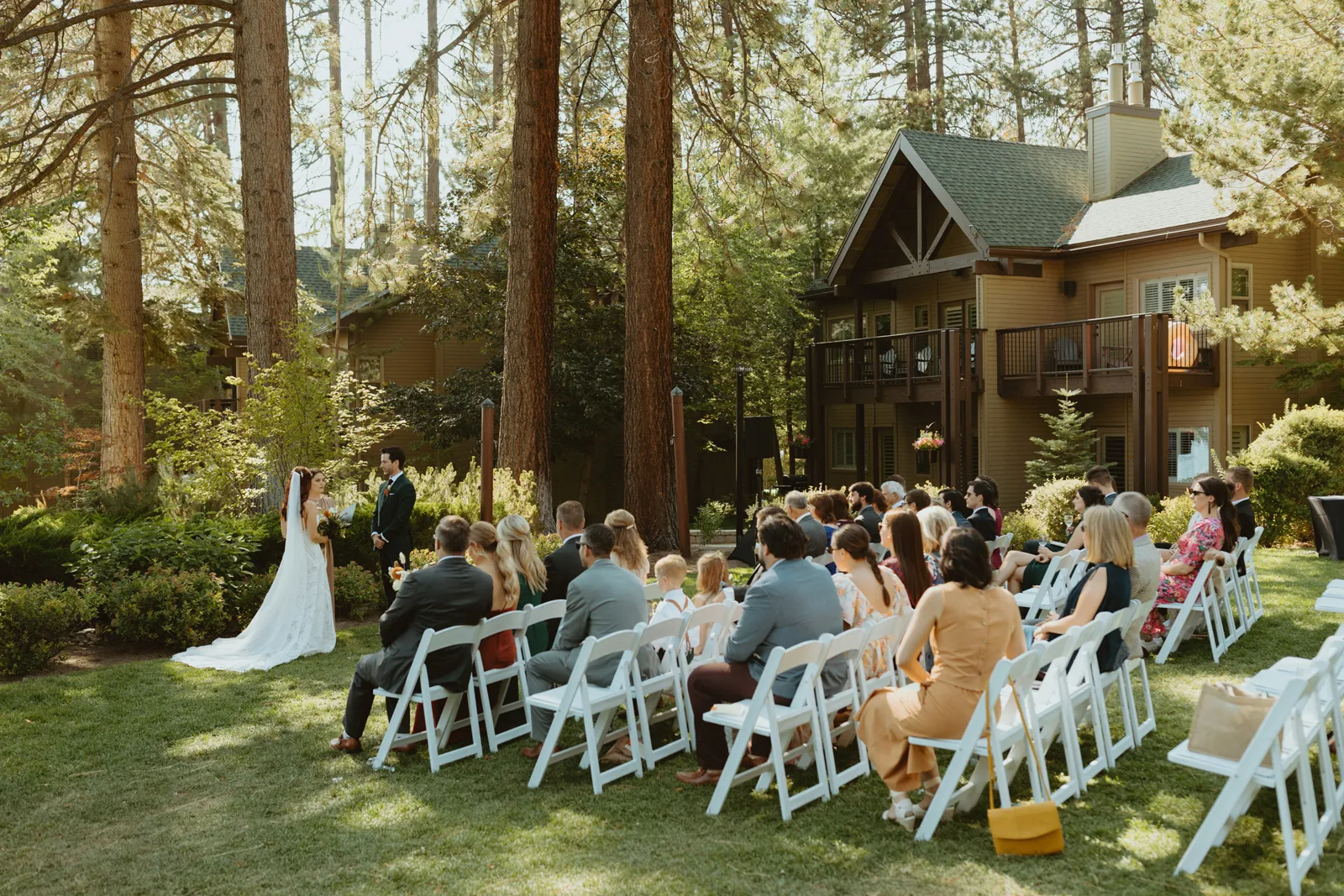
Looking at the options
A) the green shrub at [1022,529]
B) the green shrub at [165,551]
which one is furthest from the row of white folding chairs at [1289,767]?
the green shrub at [1022,529]

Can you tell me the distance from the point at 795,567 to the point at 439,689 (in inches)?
91.9

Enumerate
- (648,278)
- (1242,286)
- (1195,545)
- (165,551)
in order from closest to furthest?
(1195,545) → (165,551) → (648,278) → (1242,286)

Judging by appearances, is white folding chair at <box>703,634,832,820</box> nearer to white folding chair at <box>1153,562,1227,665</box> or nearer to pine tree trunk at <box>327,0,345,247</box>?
white folding chair at <box>1153,562,1227,665</box>

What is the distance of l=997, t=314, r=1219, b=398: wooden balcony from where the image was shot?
18.9 meters

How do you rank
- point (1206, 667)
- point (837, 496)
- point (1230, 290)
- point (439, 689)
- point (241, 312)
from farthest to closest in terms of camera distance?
point (241, 312) < point (1230, 290) < point (837, 496) < point (1206, 667) < point (439, 689)

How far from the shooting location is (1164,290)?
842 inches

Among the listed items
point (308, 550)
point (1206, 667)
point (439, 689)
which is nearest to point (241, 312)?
point (308, 550)

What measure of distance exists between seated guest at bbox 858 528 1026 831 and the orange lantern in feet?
53.8

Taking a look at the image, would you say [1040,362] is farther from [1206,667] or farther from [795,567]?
[795,567]

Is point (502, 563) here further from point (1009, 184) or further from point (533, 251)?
point (1009, 184)

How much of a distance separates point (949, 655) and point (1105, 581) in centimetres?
158

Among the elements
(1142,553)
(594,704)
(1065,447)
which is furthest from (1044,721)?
(1065,447)

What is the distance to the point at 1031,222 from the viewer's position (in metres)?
23.1

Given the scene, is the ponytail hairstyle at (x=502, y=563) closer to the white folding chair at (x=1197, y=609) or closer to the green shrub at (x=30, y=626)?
the green shrub at (x=30, y=626)
